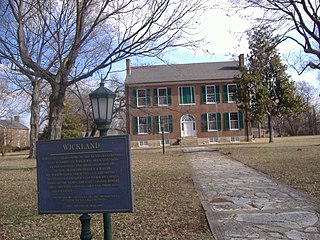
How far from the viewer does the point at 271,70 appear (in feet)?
115

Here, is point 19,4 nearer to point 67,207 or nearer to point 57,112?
point 57,112

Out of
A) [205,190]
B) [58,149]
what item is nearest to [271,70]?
[205,190]

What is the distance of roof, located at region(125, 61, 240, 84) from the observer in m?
40.3

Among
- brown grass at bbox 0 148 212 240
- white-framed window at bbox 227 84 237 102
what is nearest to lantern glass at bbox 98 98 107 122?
brown grass at bbox 0 148 212 240

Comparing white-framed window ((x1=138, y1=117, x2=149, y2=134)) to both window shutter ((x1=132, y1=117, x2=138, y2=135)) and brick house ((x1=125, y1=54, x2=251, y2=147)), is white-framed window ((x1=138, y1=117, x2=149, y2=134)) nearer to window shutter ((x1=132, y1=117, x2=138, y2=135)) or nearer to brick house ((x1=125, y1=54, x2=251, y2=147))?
brick house ((x1=125, y1=54, x2=251, y2=147))

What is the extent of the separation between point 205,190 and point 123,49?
7.22m

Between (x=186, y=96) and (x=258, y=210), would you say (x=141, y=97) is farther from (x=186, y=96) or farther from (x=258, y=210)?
(x=258, y=210)

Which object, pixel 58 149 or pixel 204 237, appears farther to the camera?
pixel 204 237

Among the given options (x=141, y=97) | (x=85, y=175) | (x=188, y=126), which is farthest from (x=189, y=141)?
(x=85, y=175)

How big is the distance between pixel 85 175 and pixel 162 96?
3614cm

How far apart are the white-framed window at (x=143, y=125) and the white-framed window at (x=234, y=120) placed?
8.63m

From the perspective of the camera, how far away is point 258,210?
7.09 m

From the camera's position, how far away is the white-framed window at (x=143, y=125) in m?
40.1

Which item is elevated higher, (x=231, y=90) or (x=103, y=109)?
(x=231, y=90)
